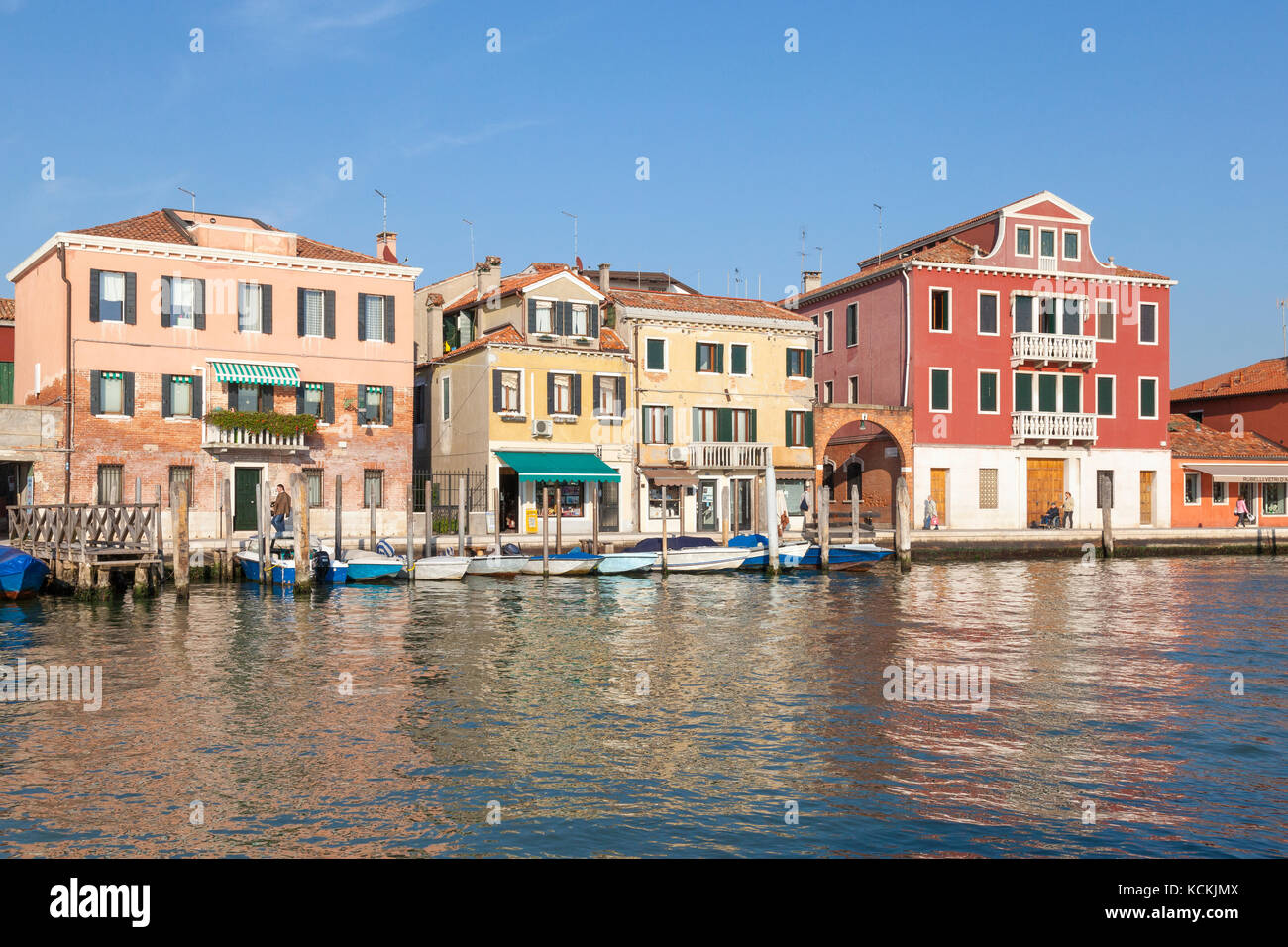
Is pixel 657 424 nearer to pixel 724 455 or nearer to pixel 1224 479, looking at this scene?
pixel 724 455

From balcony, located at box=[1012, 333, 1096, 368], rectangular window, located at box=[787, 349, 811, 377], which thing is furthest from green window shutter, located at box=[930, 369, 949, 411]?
rectangular window, located at box=[787, 349, 811, 377]

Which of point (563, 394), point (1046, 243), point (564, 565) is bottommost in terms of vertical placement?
point (564, 565)

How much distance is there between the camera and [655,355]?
41.1m

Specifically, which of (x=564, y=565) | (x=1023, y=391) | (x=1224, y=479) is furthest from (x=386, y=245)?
(x=1224, y=479)

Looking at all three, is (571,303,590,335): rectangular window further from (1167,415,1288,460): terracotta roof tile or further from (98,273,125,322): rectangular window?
(1167,415,1288,460): terracotta roof tile

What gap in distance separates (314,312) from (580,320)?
9.13 m

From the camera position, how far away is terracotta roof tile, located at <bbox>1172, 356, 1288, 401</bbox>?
52.7 m

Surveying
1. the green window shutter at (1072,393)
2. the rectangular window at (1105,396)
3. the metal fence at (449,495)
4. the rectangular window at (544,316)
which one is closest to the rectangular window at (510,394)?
the rectangular window at (544,316)

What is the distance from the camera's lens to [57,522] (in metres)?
28.5
